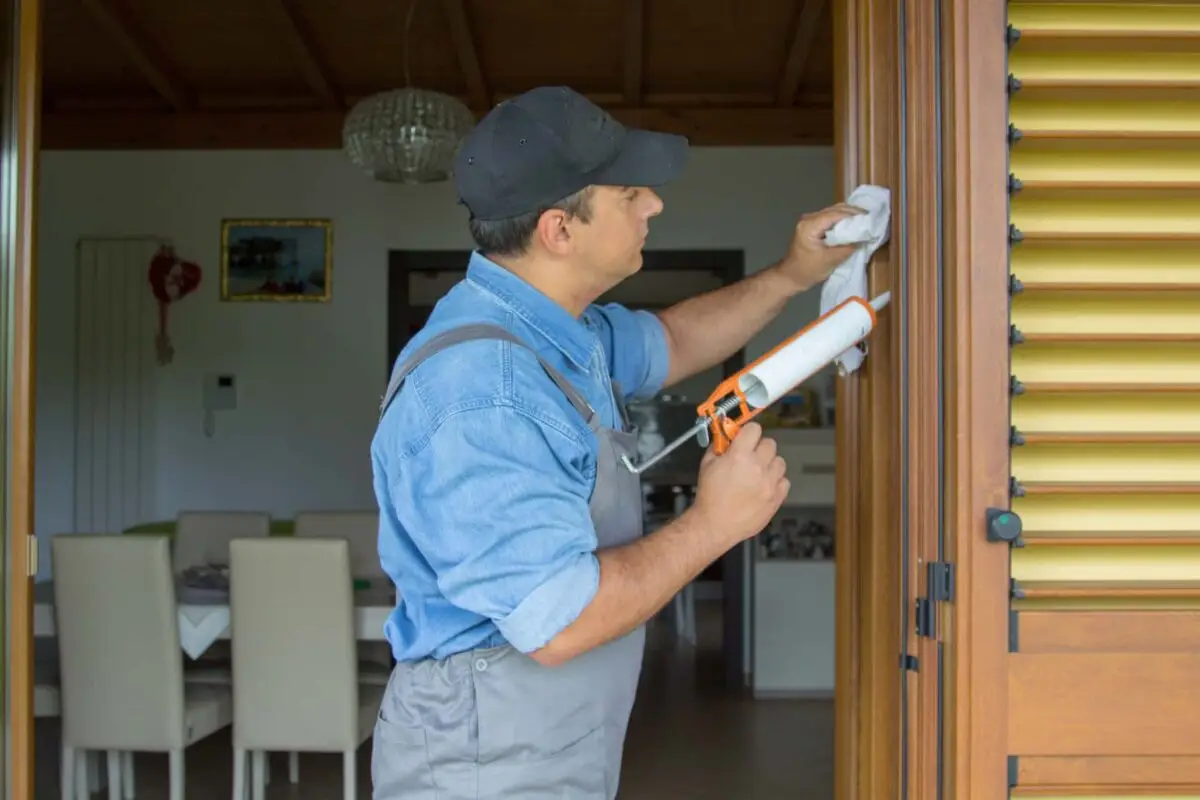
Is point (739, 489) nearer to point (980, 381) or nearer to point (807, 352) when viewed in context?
point (807, 352)

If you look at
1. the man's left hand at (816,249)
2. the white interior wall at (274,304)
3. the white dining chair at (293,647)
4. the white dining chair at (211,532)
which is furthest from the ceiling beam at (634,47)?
the man's left hand at (816,249)

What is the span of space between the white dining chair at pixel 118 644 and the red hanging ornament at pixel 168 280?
2869 mm

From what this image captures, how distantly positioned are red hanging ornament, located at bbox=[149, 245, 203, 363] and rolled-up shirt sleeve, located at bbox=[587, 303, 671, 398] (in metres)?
4.70

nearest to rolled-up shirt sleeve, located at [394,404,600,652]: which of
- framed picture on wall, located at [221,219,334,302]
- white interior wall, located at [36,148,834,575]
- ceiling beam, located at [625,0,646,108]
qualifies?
ceiling beam, located at [625,0,646,108]

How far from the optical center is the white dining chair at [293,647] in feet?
11.5

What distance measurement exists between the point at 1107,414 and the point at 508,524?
2.60 feet

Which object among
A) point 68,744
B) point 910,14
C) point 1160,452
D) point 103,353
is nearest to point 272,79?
point 103,353

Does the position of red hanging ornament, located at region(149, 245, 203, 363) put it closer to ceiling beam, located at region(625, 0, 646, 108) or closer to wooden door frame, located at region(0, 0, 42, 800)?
ceiling beam, located at region(625, 0, 646, 108)

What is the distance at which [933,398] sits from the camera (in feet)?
5.17

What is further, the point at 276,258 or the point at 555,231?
the point at 276,258

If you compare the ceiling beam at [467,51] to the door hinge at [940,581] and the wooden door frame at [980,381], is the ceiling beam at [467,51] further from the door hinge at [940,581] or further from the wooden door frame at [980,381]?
the door hinge at [940,581]

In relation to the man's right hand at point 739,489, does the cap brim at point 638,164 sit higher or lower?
higher

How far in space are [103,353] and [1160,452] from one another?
5.82 metres

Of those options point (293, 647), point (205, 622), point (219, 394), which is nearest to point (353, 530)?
point (205, 622)
